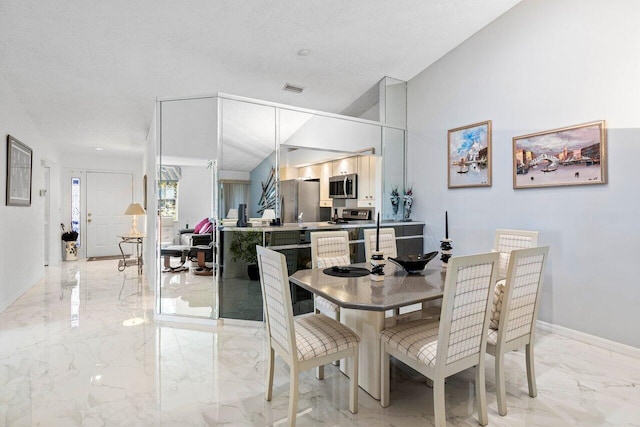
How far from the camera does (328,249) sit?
2951mm

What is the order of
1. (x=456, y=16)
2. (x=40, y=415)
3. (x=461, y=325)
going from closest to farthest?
1. (x=461, y=325)
2. (x=40, y=415)
3. (x=456, y=16)

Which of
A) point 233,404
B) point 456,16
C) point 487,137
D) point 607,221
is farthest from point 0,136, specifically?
point 607,221

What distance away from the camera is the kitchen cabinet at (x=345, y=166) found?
4.75 metres

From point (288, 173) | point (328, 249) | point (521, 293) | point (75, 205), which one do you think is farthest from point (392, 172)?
point (75, 205)

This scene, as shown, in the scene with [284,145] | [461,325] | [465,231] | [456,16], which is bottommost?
[461,325]

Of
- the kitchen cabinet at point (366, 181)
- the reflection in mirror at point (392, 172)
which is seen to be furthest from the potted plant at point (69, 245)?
the reflection in mirror at point (392, 172)

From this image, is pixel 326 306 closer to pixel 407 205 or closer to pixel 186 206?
pixel 186 206

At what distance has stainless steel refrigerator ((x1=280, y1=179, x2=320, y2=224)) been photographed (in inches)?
153

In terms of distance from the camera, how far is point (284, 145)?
372cm

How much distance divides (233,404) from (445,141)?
12.1ft

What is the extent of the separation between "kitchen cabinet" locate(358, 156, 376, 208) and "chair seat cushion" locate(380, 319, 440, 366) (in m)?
2.78

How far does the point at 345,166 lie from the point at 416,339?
325 centimetres

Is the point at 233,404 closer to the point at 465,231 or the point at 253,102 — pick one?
the point at 253,102

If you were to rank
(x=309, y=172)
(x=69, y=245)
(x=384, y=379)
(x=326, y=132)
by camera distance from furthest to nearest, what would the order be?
1. (x=69, y=245)
2. (x=309, y=172)
3. (x=326, y=132)
4. (x=384, y=379)
